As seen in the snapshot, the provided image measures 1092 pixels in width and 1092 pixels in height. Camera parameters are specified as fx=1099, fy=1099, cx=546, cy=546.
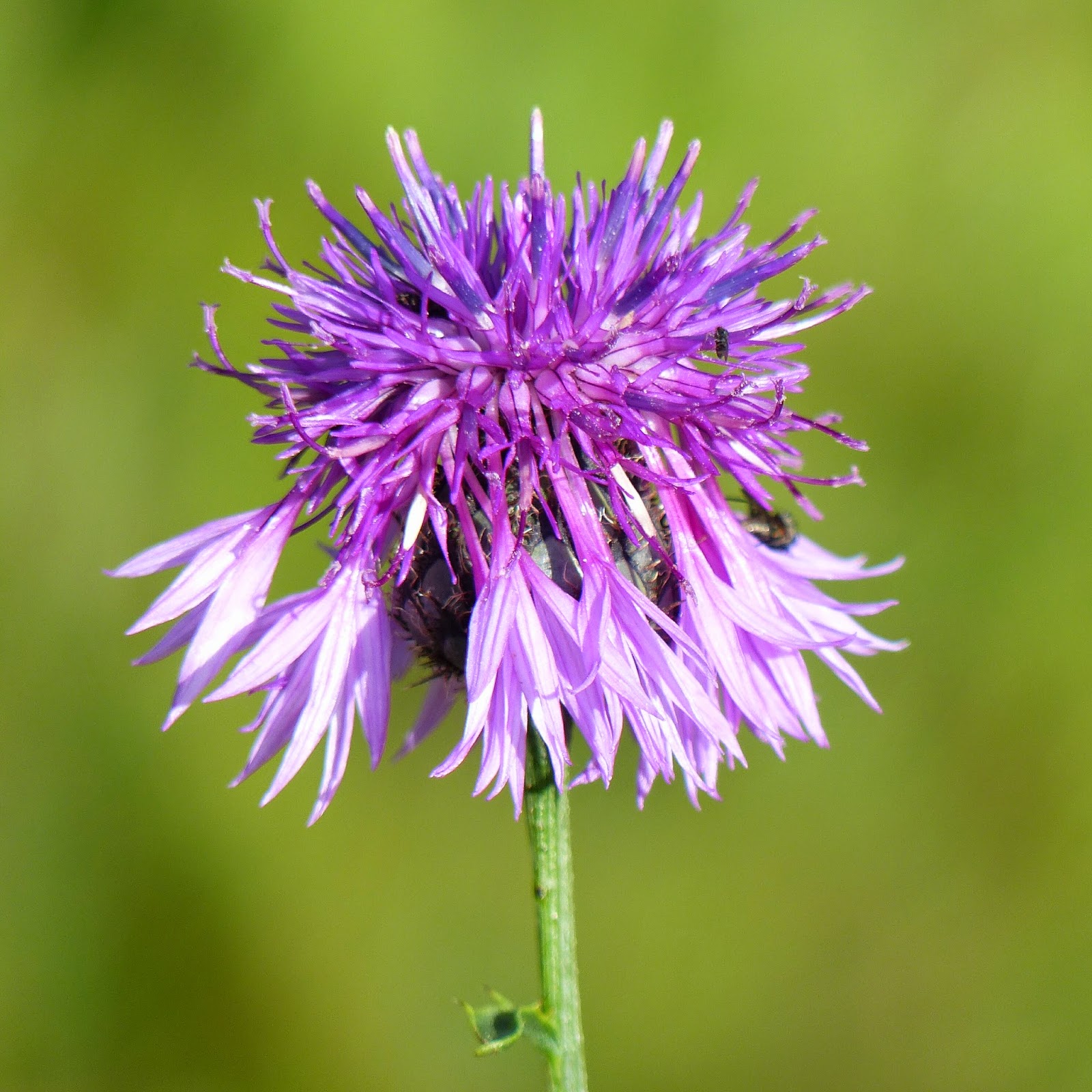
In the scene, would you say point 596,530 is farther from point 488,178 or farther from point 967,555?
point 967,555

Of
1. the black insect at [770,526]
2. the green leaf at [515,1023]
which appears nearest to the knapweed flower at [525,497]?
the black insect at [770,526]

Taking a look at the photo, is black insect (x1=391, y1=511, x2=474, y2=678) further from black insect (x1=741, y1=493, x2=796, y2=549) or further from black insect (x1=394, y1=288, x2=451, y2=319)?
black insect (x1=741, y1=493, x2=796, y2=549)

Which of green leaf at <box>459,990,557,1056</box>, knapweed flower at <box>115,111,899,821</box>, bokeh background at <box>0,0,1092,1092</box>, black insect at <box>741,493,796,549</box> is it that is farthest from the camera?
bokeh background at <box>0,0,1092,1092</box>

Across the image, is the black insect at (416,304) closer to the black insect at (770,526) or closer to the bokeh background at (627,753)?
the black insect at (770,526)

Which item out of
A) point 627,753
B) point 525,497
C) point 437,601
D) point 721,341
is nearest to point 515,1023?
point 437,601

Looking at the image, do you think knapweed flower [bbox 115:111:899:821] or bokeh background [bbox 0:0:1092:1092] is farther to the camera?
bokeh background [bbox 0:0:1092:1092]

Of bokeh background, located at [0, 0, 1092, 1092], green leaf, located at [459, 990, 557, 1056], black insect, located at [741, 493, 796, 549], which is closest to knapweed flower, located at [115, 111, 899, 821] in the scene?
black insect, located at [741, 493, 796, 549]
